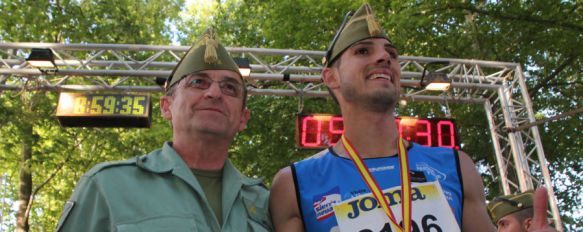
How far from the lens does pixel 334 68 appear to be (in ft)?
7.79

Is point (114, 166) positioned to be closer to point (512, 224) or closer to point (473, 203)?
point (473, 203)

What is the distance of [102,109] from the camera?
796cm

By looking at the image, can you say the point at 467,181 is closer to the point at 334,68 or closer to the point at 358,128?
the point at 358,128

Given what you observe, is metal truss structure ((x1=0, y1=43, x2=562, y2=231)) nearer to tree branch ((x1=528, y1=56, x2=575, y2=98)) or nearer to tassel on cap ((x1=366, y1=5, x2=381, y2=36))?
tree branch ((x1=528, y1=56, x2=575, y2=98))

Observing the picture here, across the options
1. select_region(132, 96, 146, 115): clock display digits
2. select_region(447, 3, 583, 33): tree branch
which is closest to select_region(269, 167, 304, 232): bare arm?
select_region(132, 96, 146, 115): clock display digits

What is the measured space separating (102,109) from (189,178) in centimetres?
631

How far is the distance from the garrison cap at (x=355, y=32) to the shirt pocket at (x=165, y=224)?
36.8 inches

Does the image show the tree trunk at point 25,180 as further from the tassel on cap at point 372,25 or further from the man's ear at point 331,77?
the tassel on cap at point 372,25

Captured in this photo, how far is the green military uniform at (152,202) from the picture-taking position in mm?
1921

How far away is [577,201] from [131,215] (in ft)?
48.0

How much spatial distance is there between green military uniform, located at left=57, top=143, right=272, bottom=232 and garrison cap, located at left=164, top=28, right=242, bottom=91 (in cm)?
40

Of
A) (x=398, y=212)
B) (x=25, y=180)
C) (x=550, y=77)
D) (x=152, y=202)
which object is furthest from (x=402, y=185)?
(x=25, y=180)

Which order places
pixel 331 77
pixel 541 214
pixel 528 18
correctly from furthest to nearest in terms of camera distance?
pixel 528 18, pixel 331 77, pixel 541 214

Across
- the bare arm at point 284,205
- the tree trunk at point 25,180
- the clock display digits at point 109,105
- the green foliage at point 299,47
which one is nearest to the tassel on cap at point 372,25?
the bare arm at point 284,205
